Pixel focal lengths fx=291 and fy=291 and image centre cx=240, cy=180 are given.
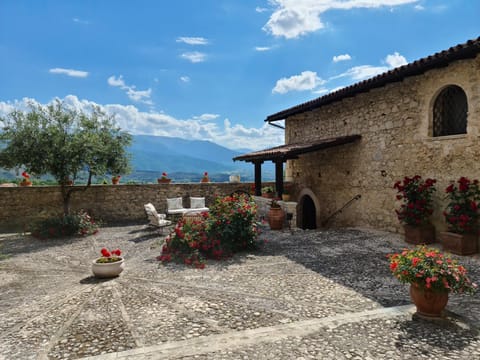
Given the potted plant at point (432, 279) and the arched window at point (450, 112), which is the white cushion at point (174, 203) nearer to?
the arched window at point (450, 112)

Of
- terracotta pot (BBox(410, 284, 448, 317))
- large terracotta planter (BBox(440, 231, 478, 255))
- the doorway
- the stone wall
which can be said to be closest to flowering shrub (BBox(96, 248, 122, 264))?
terracotta pot (BBox(410, 284, 448, 317))

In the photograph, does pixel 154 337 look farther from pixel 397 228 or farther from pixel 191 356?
pixel 397 228

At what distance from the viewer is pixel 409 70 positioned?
23.7ft

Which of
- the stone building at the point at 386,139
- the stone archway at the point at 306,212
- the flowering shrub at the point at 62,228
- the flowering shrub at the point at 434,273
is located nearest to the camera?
the flowering shrub at the point at 434,273

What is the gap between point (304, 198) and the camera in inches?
517

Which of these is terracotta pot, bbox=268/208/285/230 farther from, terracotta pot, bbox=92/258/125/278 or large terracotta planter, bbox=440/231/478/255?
terracotta pot, bbox=92/258/125/278

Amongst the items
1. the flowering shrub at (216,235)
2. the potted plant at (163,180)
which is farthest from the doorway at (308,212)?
the potted plant at (163,180)

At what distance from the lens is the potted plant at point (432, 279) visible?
3.40 metres

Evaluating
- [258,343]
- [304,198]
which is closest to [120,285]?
[258,343]

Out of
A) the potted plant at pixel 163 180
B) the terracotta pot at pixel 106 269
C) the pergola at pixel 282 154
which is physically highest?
the pergola at pixel 282 154

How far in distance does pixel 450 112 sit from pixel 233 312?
719 cm

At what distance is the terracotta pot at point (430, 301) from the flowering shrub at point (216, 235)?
413 cm

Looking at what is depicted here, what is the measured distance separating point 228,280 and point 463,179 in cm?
557

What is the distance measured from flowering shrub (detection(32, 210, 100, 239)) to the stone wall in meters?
8.73
